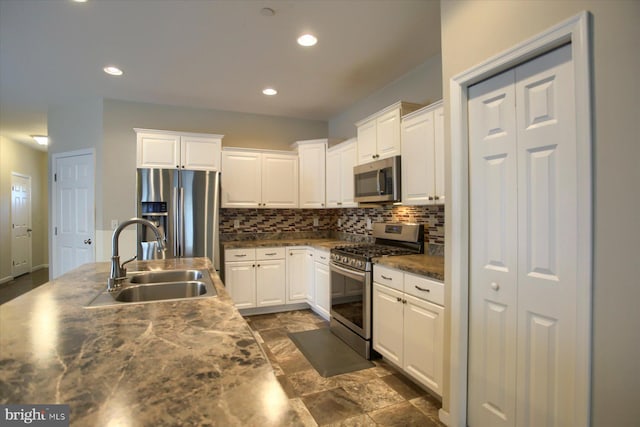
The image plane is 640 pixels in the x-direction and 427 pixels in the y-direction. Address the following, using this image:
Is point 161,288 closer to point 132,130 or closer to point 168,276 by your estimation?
point 168,276

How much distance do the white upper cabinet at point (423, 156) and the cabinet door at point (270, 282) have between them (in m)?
1.91

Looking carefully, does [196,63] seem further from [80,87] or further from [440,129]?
[440,129]

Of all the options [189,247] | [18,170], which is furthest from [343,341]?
[18,170]

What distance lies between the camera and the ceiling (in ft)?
7.34

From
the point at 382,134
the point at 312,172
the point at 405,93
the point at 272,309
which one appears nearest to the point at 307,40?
the point at 382,134

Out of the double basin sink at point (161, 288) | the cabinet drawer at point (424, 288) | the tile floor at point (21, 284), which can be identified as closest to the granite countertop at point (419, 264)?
the cabinet drawer at point (424, 288)

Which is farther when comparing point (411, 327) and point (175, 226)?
point (175, 226)

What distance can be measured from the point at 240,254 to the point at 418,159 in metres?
2.33

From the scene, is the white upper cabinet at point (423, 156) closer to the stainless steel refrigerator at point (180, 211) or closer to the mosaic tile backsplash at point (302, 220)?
the mosaic tile backsplash at point (302, 220)

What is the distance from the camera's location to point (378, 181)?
120 inches

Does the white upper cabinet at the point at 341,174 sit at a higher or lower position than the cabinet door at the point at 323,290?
higher

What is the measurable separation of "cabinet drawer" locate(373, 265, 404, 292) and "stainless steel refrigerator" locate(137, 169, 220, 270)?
2019mm

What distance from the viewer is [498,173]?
170 cm

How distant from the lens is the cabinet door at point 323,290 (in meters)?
3.65
